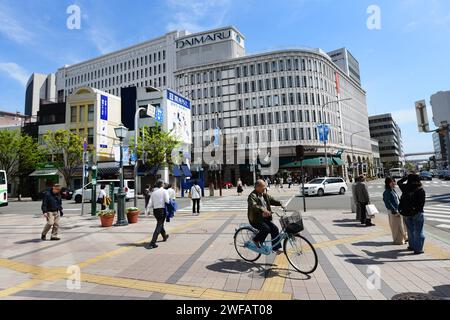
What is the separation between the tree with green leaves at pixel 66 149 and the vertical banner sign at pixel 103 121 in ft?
11.2

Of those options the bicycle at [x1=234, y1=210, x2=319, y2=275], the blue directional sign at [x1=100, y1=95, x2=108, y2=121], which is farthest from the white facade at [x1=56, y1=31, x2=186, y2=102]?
the bicycle at [x1=234, y1=210, x2=319, y2=275]

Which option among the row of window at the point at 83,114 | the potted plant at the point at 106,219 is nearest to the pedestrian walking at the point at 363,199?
the potted plant at the point at 106,219

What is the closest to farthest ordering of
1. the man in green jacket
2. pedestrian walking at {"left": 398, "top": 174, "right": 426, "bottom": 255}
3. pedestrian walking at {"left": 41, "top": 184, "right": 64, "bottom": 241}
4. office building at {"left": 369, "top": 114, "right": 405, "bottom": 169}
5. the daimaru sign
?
the man in green jacket < pedestrian walking at {"left": 398, "top": 174, "right": 426, "bottom": 255} < pedestrian walking at {"left": 41, "top": 184, "right": 64, "bottom": 241} < the daimaru sign < office building at {"left": 369, "top": 114, "right": 405, "bottom": 169}

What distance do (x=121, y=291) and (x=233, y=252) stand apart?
2.95 metres

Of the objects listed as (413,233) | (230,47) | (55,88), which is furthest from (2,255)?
(55,88)

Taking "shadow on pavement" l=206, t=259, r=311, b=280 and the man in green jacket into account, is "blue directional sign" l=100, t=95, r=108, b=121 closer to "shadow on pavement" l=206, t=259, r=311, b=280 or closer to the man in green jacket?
"shadow on pavement" l=206, t=259, r=311, b=280

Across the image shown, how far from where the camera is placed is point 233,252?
680 cm

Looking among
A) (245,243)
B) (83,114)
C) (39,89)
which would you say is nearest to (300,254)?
(245,243)

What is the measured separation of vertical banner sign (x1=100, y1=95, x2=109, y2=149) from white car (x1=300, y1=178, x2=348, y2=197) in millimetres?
26653

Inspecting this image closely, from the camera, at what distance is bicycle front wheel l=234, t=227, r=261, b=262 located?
592 centimetres

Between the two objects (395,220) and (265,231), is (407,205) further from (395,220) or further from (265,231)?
(265,231)

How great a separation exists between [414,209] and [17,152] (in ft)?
135

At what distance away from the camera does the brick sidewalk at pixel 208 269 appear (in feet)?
14.4

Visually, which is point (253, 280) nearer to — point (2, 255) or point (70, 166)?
point (2, 255)
